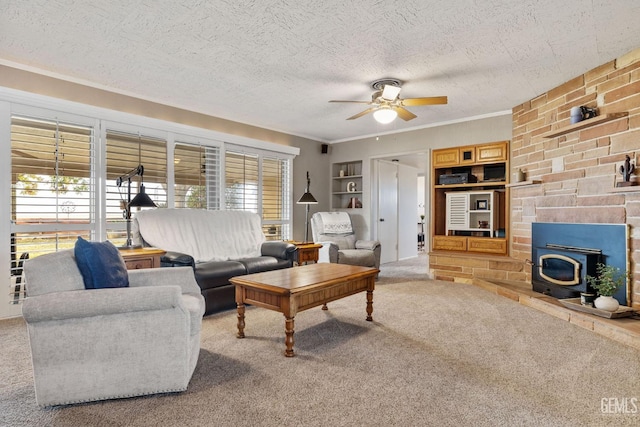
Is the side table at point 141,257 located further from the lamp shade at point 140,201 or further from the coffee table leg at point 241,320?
the coffee table leg at point 241,320

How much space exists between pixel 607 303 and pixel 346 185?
15.7ft

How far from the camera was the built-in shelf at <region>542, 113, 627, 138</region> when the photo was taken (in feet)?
11.0

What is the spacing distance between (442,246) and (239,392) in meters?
4.48

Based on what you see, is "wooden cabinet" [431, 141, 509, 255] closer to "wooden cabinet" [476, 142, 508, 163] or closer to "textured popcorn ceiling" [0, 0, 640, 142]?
"wooden cabinet" [476, 142, 508, 163]

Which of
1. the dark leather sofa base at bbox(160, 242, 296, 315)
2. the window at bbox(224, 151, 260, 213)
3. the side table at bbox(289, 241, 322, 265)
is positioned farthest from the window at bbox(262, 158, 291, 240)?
the dark leather sofa base at bbox(160, 242, 296, 315)

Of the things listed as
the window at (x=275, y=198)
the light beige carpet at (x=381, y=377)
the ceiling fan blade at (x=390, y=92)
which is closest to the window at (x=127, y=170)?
the light beige carpet at (x=381, y=377)

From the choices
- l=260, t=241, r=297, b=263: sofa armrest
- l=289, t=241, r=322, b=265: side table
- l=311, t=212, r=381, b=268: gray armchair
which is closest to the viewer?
l=260, t=241, r=297, b=263: sofa armrest

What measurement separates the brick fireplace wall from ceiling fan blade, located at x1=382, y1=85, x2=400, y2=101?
78.8 inches

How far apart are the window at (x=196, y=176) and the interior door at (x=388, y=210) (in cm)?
316

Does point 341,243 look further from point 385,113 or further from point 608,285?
point 608,285

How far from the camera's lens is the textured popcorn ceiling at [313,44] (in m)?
2.52

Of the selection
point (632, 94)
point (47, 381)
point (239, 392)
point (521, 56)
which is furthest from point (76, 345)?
point (632, 94)

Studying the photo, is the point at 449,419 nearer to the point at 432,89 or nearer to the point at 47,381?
the point at 47,381

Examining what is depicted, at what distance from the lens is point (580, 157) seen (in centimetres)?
380
